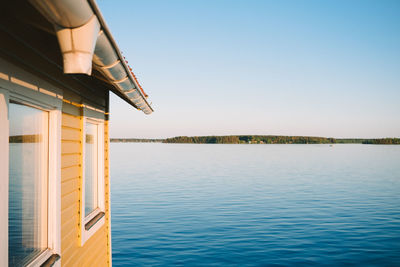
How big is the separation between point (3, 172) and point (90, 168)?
3.00 meters

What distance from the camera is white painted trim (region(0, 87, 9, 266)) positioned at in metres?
2.21

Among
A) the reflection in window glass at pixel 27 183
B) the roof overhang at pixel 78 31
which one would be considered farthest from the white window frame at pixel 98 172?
the roof overhang at pixel 78 31

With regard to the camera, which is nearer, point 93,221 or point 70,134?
point 70,134

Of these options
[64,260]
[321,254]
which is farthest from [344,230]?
[64,260]

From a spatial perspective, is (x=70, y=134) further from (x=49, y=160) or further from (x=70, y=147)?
(x=49, y=160)

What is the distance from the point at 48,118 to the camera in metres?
3.23

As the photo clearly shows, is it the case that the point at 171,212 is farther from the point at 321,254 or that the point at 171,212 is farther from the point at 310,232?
the point at 321,254

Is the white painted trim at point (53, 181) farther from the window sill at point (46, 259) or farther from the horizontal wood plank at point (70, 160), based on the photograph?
the horizontal wood plank at point (70, 160)

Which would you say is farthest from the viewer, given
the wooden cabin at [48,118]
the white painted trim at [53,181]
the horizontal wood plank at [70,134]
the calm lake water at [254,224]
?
the calm lake water at [254,224]

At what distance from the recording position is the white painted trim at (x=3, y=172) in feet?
7.25

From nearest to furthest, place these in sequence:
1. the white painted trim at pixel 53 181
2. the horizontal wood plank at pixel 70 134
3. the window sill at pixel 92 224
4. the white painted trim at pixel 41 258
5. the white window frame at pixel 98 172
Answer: the white painted trim at pixel 41 258, the white painted trim at pixel 53 181, the horizontal wood plank at pixel 70 134, the window sill at pixel 92 224, the white window frame at pixel 98 172

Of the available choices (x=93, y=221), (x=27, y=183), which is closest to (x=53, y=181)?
(x=27, y=183)

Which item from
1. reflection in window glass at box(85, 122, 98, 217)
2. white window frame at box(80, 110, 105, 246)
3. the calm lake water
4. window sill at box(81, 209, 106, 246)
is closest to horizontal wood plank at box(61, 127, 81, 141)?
white window frame at box(80, 110, 105, 246)

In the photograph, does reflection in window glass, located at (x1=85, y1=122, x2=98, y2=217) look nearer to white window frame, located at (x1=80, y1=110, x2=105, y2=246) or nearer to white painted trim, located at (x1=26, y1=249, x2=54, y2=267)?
white window frame, located at (x1=80, y1=110, x2=105, y2=246)
